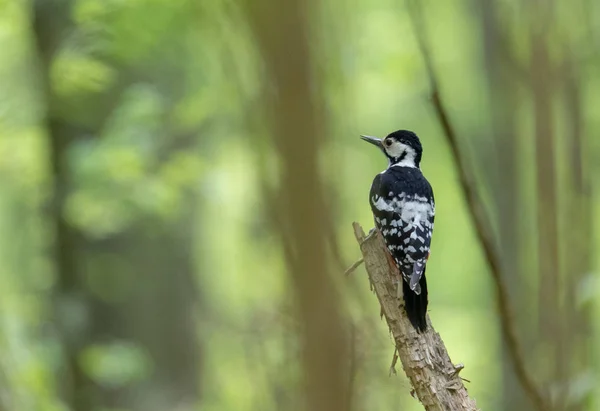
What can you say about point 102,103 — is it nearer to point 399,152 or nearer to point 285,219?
point 399,152

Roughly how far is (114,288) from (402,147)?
3.30m

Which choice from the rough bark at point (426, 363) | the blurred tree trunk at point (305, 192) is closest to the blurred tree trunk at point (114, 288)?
the rough bark at point (426, 363)

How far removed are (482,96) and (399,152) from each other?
6.00 metres

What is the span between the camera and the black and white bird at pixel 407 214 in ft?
10.4

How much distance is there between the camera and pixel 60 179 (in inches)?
249

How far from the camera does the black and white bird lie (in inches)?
124

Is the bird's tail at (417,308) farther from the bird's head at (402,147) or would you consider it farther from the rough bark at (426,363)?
the bird's head at (402,147)

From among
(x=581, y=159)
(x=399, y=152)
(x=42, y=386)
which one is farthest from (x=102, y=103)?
(x=581, y=159)

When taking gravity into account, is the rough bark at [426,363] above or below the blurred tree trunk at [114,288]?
below

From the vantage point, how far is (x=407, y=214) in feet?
13.2

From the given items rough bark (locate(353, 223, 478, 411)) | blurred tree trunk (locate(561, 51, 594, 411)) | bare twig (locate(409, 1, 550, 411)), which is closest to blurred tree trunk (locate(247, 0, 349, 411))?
bare twig (locate(409, 1, 550, 411))

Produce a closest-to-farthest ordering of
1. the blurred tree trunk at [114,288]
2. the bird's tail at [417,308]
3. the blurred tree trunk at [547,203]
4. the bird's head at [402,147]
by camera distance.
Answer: the blurred tree trunk at [547,203] → the bird's tail at [417,308] → the bird's head at [402,147] → the blurred tree trunk at [114,288]

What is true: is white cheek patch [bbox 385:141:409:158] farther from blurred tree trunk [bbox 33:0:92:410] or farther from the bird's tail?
blurred tree trunk [bbox 33:0:92:410]

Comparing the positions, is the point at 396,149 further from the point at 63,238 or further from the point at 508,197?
the point at 63,238
